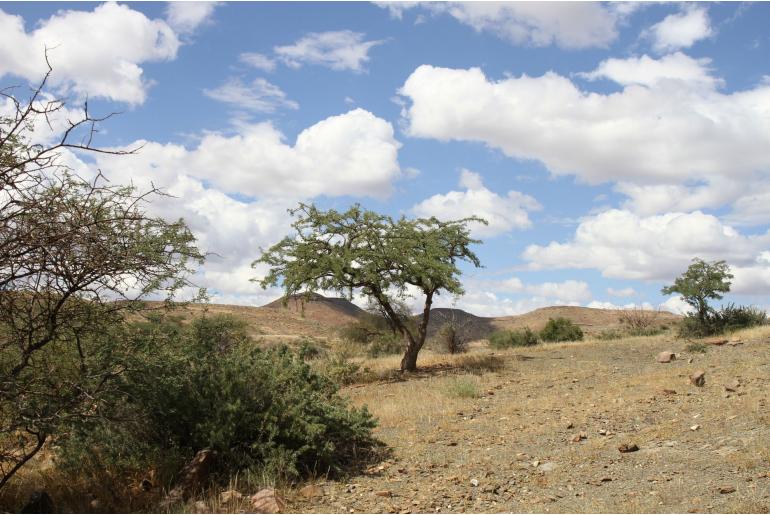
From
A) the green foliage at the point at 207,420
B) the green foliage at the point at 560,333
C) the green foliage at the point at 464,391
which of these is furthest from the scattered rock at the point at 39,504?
the green foliage at the point at 560,333

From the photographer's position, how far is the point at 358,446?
9945mm

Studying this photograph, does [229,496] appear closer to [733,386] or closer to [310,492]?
[310,492]

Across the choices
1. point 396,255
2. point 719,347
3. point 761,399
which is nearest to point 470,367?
point 396,255

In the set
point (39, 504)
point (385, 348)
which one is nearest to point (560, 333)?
point (385, 348)

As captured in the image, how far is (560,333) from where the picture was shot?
3359 centimetres

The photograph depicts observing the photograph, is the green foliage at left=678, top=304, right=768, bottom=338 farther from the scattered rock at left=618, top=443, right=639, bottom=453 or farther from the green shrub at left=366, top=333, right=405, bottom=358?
the scattered rock at left=618, top=443, right=639, bottom=453

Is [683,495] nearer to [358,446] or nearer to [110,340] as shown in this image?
[358,446]

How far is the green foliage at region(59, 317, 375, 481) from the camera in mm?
8539

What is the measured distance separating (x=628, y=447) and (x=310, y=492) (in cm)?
473

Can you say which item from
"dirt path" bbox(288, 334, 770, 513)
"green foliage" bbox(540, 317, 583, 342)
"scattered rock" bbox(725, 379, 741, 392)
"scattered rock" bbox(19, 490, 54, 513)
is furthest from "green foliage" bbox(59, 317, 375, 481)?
"green foliage" bbox(540, 317, 583, 342)

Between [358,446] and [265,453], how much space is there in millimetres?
1820

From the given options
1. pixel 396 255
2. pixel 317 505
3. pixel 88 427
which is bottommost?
pixel 317 505

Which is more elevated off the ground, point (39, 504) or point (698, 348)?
point (698, 348)

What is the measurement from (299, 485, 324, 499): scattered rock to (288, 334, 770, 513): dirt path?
0.16 ft
